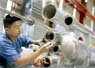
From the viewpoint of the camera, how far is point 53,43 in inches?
47.5

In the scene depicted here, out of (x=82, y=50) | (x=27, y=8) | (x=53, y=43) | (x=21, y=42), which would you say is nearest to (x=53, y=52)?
(x=53, y=43)

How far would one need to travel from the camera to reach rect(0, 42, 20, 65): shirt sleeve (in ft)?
4.04

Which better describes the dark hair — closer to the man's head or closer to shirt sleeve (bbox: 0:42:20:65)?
the man's head

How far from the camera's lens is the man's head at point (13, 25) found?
129 cm

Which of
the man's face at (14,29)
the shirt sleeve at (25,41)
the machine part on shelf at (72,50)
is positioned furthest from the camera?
the shirt sleeve at (25,41)

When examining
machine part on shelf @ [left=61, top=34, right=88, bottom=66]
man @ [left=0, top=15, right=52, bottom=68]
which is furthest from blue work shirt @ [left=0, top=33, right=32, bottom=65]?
machine part on shelf @ [left=61, top=34, right=88, bottom=66]

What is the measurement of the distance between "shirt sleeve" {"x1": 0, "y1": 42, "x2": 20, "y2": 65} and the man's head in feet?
0.24

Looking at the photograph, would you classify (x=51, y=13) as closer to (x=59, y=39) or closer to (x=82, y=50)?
(x=59, y=39)

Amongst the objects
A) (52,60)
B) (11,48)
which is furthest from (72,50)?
(11,48)

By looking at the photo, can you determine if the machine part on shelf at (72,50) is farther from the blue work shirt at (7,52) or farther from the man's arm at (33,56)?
the blue work shirt at (7,52)

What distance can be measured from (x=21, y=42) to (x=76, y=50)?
1.61 ft

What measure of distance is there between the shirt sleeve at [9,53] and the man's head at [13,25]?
0.07m

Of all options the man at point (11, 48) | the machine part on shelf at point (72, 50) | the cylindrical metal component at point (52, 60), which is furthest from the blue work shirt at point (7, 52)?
the machine part on shelf at point (72, 50)

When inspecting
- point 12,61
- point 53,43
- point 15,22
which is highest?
point 15,22
